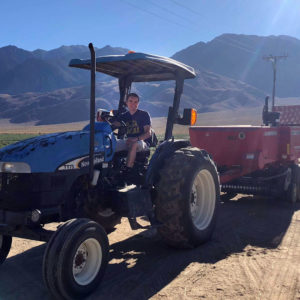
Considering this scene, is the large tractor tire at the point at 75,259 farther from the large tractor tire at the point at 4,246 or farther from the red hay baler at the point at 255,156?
the red hay baler at the point at 255,156

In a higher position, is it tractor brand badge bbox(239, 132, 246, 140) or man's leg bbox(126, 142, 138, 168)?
tractor brand badge bbox(239, 132, 246, 140)

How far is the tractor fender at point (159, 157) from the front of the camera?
4688mm

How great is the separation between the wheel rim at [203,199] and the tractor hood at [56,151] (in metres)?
1.50

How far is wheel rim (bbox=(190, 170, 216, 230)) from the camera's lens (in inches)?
209

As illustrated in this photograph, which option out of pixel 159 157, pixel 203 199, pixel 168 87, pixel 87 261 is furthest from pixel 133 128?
pixel 168 87

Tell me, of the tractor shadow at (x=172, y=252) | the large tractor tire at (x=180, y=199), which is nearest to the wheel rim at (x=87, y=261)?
the tractor shadow at (x=172, y=252)

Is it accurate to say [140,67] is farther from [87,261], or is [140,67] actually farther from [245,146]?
[245,146]

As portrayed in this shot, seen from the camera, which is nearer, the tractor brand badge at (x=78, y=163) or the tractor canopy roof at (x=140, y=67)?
the tractor brand badge at (x=78, y=163)

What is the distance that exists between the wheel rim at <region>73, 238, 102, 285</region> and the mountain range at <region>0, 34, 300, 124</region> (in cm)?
6887

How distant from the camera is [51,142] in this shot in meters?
3.99

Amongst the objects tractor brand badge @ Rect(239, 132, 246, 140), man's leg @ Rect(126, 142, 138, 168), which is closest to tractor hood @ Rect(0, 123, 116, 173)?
man's leg @ Rect(126, 142, 138, 168)

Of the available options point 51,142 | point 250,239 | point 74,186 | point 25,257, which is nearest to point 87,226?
point 74,186

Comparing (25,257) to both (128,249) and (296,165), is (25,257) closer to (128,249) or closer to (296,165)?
(128,249)

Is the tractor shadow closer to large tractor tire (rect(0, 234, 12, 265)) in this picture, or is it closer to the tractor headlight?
Answer: large tractor tire (rect(0, 234, 12, 265))
